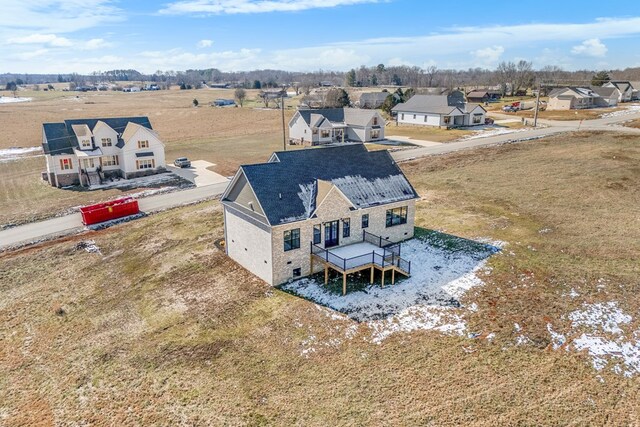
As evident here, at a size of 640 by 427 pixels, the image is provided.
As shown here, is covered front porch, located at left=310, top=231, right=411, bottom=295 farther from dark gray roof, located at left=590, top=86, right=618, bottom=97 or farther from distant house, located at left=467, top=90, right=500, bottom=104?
distant house, located at left=467, top=90, right=500, bottom=104

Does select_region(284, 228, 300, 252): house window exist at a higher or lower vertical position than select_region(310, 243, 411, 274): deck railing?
higher

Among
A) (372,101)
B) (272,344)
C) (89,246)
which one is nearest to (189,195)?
(89,246)

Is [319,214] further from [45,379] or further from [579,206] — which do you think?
[579,206]

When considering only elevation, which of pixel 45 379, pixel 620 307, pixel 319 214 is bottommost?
pixel 45 379

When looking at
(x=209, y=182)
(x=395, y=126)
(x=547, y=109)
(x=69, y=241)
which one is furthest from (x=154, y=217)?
(x=547, y=109)

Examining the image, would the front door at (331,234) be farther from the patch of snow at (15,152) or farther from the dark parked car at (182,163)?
the patch of snow at (15,152)

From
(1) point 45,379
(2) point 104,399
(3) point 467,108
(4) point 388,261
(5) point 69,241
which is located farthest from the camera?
(3) point 467,108

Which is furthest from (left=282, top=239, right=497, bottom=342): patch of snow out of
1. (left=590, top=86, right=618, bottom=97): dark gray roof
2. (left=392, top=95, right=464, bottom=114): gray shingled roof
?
(left=590, top=86, right=618, bottom=97): dark gray roof
